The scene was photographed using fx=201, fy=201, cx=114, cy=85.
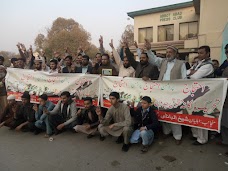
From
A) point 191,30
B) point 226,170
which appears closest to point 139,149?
point 226,170

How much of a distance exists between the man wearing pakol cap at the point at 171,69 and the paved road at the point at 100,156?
8.9 inches

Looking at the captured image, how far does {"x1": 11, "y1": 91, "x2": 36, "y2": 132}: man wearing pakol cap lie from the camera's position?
5.07 metres

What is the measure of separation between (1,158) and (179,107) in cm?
358

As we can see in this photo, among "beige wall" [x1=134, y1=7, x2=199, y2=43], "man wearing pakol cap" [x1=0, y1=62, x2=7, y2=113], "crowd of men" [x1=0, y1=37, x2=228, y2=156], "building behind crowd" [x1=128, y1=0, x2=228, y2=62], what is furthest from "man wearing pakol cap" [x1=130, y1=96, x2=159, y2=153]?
"beige wall" [x1=134, y1=7, x2=199, y2=43]

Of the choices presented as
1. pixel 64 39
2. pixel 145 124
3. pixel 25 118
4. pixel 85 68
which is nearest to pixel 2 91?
pixel 25 118

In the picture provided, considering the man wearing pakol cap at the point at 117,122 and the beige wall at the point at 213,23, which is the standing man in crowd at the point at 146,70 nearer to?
A: the man wearing pakol cap at the point at 117,122

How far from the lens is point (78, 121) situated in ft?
16.5

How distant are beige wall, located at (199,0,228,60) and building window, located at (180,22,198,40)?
842 cm

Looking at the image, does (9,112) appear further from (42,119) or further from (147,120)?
(147,120)

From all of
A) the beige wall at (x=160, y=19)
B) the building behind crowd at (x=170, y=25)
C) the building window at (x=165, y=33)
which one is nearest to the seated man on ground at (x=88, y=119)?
the building behind crowd at (x=170, y=25)

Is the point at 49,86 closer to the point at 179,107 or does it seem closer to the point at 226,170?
the point at 179,107

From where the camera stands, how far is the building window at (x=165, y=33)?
79.4ft

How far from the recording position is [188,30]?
75.9 feet

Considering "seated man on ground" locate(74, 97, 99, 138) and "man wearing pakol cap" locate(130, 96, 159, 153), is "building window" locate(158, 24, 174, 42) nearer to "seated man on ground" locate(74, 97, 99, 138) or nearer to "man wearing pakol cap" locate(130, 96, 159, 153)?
"seated man on ground" locate(74, 97, 99, 138)
